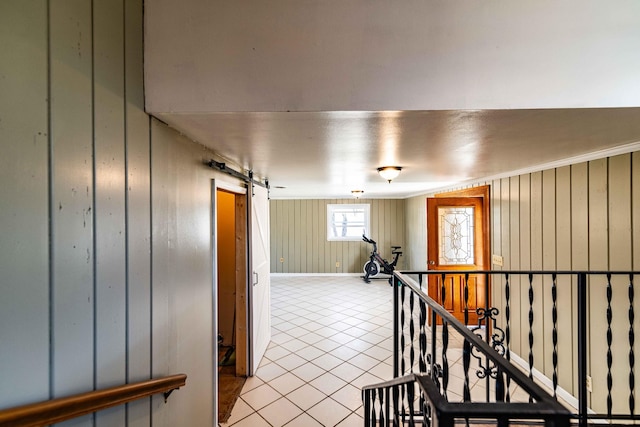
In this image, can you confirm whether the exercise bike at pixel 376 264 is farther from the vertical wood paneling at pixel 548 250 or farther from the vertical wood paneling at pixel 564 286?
the vertical wood paneling at pixel 564 286

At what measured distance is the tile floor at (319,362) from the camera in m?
2.35

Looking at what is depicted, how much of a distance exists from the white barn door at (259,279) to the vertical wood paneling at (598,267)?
10.2ft

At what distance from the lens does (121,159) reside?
43.0 inches

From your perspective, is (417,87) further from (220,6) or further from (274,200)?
(274,200)

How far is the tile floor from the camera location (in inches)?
92.5

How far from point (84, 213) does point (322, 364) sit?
2980mm

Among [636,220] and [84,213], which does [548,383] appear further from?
[84,213]

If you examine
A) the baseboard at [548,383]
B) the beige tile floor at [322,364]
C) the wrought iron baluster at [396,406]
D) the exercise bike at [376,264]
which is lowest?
the beige tile floor at [322,364]

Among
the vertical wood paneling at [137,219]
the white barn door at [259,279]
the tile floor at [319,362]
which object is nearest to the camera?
the vertical wood paneling at [137,219]

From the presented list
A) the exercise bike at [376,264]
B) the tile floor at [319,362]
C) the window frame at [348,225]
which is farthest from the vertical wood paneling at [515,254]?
the window frame at [348,225]

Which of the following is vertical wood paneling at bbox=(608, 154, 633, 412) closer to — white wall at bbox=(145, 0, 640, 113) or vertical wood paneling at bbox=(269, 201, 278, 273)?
white wall at bbox=(145, 0, 640, 113)

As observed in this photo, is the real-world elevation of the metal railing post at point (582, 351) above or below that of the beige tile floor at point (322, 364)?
above

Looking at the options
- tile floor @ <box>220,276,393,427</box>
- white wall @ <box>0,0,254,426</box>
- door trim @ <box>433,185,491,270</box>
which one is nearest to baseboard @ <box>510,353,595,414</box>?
door trim @ <box>433,185,491,270</box>

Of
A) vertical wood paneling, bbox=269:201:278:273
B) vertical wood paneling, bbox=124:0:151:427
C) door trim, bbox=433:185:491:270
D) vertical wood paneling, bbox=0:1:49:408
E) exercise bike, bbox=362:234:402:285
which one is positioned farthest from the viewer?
vertical wood paneling, bbox=269:201:278:273
